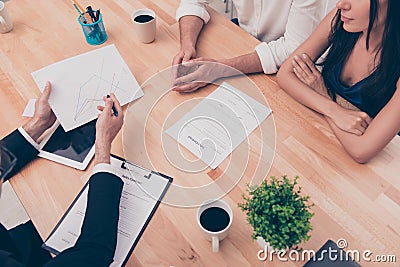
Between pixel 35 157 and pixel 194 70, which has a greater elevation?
pixel 194 70

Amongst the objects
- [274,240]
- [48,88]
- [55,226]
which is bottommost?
[55,226]

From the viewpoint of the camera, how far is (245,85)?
3.77ft

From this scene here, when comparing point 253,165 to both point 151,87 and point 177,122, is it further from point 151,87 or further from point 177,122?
point 151,87

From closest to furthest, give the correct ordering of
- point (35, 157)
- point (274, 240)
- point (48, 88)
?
point (274, 240) < point (35, 157) < point (48, 88)

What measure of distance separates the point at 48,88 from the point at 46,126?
13 cm

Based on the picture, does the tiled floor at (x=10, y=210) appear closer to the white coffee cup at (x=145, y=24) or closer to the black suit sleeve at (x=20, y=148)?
the black suit sleeve at (x=20, y=148)

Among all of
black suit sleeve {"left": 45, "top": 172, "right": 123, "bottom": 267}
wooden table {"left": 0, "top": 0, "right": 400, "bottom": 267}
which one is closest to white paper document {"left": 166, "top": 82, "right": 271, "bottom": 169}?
wooden table {"left": 0, "top": 0, "right": 400, "bottom": 267}

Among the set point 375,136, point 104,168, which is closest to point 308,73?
point 375,136

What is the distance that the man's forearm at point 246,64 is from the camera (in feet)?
3.85

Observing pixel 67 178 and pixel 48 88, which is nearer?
pixel 67 178

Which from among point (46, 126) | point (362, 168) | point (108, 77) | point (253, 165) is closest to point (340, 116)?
point (362, 168)

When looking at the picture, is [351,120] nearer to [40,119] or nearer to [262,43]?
[262,43]

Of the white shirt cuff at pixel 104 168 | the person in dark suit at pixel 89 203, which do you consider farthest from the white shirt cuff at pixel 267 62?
the white shirt cuff at pixel 104 168

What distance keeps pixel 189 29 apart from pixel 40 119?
0.58 meters
